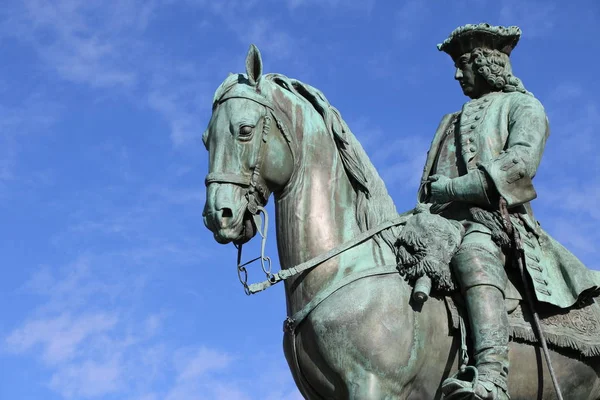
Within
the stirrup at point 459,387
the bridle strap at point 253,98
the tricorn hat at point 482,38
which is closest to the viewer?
the stirrup at point 459,387

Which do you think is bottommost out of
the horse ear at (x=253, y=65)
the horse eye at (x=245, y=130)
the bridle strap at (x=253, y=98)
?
the horse eye at (x=245, y=130)

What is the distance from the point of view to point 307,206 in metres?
7.16

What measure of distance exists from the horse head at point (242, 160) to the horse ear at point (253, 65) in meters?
0.02

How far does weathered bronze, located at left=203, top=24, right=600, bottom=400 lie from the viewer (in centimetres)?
668

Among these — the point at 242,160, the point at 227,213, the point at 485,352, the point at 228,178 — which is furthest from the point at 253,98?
the point at 485,352

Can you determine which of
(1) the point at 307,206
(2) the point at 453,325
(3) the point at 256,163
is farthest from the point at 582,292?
(3) the point at 256,163

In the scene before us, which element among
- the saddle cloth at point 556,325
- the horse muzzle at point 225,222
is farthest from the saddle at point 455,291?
the horse muzzle at point 225,222

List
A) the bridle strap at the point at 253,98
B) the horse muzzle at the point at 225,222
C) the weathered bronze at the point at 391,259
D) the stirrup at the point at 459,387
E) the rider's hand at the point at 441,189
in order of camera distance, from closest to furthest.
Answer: the stirrup at the point at 459,387 < the weathered bronze at the point at 391,259 < the horse muzzle at the point at 225,222 < the bridle strap at the point at 253,98 < the rider's hand at the point at 441,189

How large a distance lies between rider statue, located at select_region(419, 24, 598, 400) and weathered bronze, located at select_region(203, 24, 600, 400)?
0.04 ft

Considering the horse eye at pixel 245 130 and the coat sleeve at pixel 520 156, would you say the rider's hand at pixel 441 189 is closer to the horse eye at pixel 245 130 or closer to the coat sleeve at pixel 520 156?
the coat sleeve at pixel 520 156

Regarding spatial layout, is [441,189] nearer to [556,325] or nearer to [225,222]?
[556,325]

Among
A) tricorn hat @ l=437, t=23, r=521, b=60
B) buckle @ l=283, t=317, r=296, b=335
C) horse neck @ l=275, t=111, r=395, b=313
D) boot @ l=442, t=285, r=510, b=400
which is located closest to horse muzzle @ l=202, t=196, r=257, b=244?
horse neck @ l=275, t=111, r=395, b=313

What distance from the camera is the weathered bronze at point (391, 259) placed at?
668cm

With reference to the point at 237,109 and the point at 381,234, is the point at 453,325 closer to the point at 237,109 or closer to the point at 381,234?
the point at 381,234
